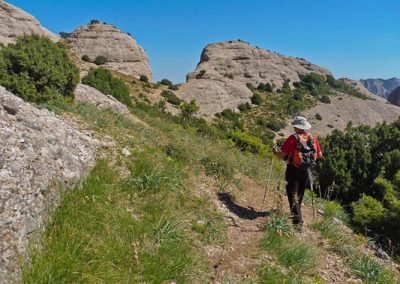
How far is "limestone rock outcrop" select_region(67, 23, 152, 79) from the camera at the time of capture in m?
64.4

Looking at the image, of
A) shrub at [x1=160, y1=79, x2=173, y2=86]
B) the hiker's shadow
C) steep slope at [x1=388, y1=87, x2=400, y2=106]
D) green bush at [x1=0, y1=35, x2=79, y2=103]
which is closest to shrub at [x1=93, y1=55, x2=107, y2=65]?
shrub at [x1=160, y1=79, x2=173, y2=86]

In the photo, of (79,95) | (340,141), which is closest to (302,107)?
(340,141)

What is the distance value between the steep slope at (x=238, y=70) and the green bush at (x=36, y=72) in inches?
1750

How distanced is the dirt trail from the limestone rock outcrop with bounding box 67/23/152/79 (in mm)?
59524

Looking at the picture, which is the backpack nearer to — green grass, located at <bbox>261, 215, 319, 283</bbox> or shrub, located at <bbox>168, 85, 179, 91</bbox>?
green grass, located at <bbox>261, 215, 319, 283</bbox>

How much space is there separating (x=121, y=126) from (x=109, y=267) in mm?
5147

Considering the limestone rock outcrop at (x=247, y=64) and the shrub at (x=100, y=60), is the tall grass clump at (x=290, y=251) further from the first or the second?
the limestone rock outcrop at (x=247, y=64)

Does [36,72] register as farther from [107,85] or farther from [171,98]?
[171,98]

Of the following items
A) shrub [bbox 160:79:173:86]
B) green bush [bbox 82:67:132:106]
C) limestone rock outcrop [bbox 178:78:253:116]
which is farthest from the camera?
shrub [bbox 160:79:173:86]

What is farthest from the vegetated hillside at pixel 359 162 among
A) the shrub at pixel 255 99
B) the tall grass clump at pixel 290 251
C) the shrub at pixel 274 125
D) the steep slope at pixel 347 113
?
the shrub at pixel 255 99

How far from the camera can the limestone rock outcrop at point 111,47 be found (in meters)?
64.4

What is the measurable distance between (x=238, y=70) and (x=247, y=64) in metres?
3.25

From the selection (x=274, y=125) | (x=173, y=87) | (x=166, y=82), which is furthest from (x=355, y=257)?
(x=166, y=82)

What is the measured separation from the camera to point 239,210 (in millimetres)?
6766
